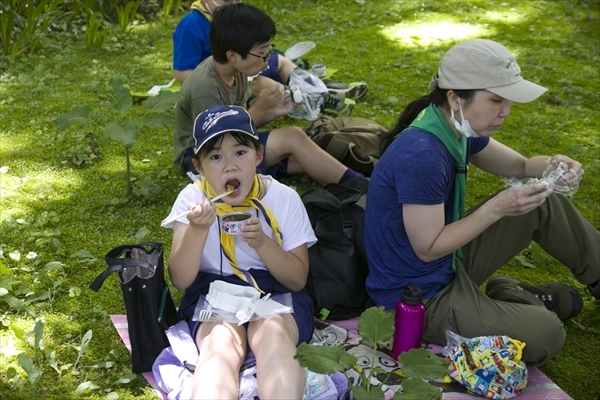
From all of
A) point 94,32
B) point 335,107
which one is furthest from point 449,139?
point 94,32

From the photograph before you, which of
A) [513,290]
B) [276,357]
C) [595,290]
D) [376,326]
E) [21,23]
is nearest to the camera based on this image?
[376,326]

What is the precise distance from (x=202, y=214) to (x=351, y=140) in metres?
1.91

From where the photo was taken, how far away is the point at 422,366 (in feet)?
7.04

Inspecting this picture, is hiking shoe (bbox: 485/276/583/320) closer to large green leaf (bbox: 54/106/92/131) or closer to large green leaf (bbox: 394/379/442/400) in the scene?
large green leaf (bbox: 394/379/442/400)

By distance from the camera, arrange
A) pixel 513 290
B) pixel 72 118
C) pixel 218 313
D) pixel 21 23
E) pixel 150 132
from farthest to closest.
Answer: pixel 21 23 < pixel 150 132 < pixel 72 118 < pixel 513 290 < pixel 218 313

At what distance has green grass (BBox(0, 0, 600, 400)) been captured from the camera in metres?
2.90

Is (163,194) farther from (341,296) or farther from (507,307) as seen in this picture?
(507,307)

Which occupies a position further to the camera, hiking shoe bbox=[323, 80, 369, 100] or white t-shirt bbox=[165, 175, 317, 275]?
hiking shoe bbox=[323, 80, 369, 100]

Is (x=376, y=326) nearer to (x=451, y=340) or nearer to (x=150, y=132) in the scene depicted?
(x=451, y=340)

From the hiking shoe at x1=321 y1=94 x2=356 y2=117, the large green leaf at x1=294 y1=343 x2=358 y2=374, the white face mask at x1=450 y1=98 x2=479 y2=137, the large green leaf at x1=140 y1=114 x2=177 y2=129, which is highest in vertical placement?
the white face mask at x1=450 y1=98 x2=479 y2=137

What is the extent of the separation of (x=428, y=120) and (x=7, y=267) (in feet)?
6.52

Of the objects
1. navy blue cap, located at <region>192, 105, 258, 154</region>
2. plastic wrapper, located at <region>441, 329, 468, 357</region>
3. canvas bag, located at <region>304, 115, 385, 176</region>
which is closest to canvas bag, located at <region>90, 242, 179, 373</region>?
navy blue cap, located at <region>192, 105, 258, 154</region>

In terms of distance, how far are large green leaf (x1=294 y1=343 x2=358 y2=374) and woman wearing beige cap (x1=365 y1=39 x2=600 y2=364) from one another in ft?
2.20

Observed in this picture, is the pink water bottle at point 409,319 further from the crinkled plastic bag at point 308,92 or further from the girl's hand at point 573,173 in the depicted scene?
the crinkled plastic bag at point 308,92
